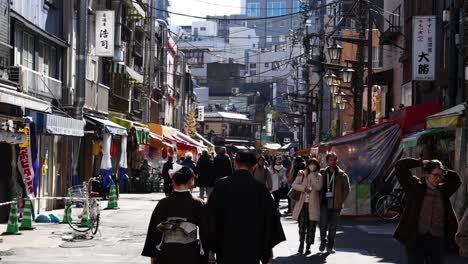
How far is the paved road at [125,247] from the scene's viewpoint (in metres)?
13.7

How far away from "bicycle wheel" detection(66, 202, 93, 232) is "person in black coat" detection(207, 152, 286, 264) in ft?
32.9

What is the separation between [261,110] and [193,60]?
14295 mm

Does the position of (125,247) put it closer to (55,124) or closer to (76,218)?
(76,218)

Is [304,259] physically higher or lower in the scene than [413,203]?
lower

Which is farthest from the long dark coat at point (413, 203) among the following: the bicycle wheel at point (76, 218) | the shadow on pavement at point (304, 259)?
the bicycle wheel at point (76, 218)

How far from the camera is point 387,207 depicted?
22.8 meters

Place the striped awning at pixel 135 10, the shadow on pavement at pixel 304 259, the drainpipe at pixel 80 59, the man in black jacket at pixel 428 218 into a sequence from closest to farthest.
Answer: the man in black jacket at pixel 428 218
the shadow on pavement at pixel 304 259
the drainpipe at pixel 80 59
the striped awning at pixel 135 10

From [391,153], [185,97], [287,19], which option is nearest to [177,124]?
[185,97]

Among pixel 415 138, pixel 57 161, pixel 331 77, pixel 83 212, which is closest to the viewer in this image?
pixel 83 212

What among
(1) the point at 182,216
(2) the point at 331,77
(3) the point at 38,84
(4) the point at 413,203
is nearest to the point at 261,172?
(3) the point at 38,84

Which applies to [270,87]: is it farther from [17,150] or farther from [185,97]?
[17,150]

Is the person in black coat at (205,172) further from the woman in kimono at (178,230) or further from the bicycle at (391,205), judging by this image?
Answer: the woman in kimono at (178,230)

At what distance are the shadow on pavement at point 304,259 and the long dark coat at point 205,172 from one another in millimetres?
10350

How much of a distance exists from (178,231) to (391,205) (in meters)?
16.3
